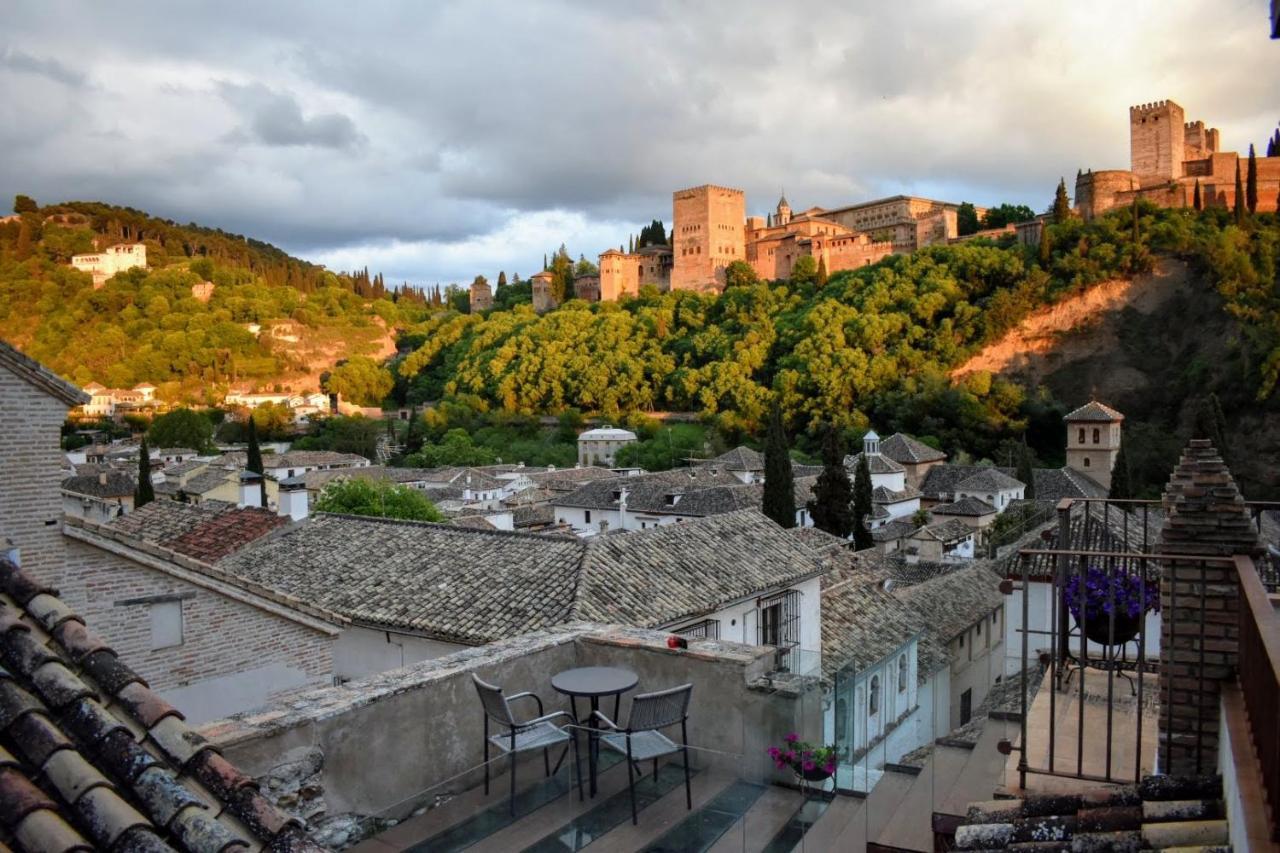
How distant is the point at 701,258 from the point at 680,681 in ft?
287

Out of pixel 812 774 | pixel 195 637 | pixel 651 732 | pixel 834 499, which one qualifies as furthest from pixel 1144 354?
pixel 651 732

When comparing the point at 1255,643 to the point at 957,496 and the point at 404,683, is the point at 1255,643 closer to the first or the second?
the point at 404,683

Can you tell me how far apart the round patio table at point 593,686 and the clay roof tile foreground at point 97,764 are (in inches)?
109

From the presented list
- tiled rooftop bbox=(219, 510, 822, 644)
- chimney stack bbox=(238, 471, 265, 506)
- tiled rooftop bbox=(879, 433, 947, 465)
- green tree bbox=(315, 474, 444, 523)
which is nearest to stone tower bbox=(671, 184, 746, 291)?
tiled rooftop bbox=(879, 433, 947, 465)

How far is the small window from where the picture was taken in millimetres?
9086

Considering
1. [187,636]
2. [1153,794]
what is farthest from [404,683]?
[187,636]

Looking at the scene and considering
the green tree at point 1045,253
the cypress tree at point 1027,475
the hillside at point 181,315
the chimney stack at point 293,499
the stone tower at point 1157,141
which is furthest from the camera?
the hillside at point 181,315

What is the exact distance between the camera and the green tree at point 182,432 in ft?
238

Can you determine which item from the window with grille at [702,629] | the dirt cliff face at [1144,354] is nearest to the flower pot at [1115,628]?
the window with grille at [702,629]

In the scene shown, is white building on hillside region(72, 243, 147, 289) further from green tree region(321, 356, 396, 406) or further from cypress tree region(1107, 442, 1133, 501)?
cypress tree region(1107, 442, 1133, 501)

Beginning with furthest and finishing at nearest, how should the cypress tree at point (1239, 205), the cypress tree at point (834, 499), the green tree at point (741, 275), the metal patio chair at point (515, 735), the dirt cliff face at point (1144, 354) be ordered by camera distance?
1. the green tree at point (741, 275)
2. the cypress tree at point (1239, 205)
3. the dirt cliff face at point (1144, 354)
4. the cypress tree at point (834, 499)
5. the metal patio chair at point (515, 735)

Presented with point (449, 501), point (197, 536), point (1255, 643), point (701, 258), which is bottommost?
point (449, 501)

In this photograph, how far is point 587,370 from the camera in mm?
81062

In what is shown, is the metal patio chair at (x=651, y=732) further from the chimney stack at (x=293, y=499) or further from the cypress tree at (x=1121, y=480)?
the cypress tree at (x=1121, y=480)
